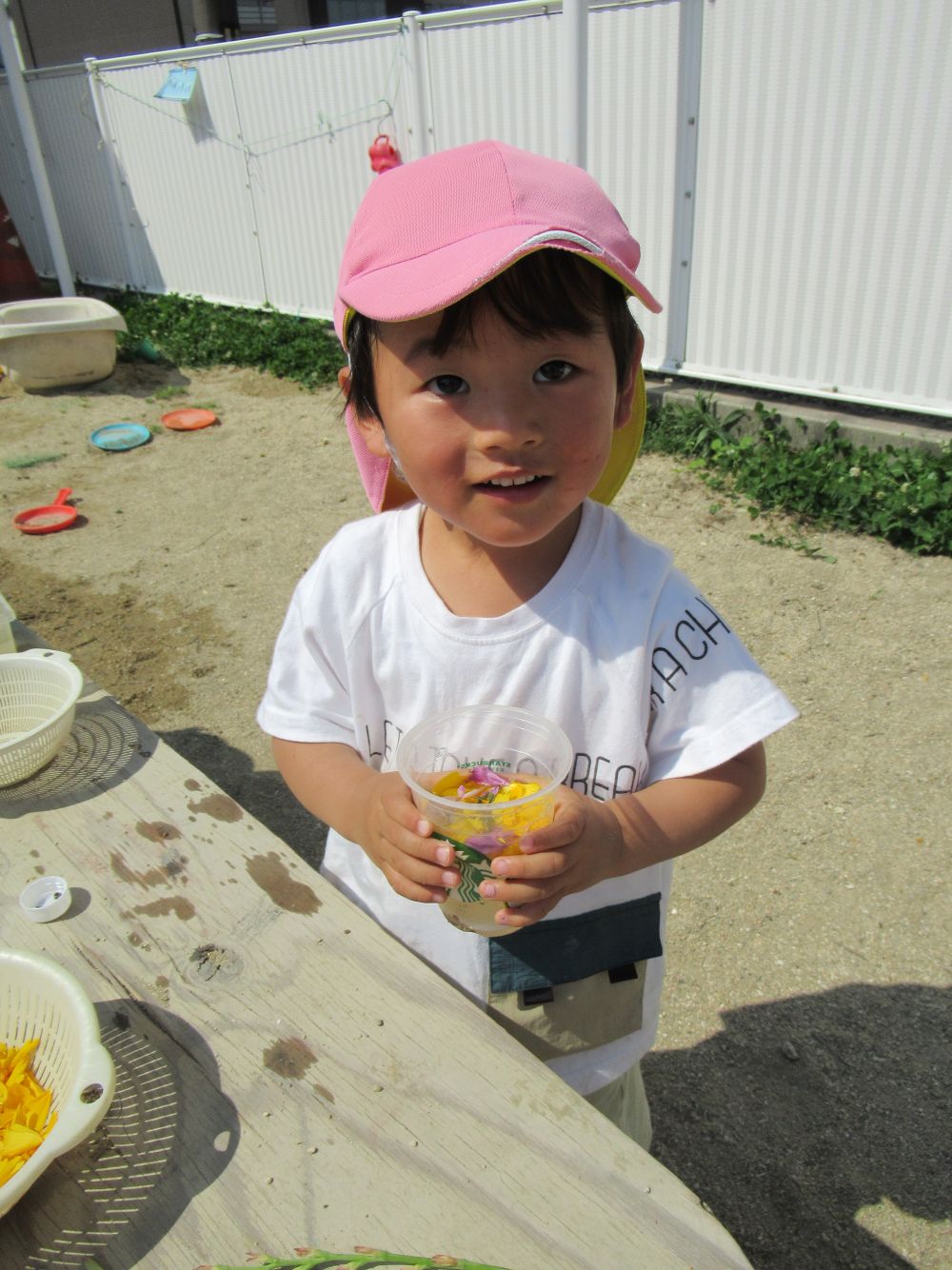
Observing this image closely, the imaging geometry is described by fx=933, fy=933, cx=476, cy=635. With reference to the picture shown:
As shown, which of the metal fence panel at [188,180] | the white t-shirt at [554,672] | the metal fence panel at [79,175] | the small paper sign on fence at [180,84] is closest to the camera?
the white t-shirt at [554,672]

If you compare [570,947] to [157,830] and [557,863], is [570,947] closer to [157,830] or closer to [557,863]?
[557,863]

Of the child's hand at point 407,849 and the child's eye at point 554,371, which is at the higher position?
the child's eye at point 554,371

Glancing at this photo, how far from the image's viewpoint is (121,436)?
6.46 m

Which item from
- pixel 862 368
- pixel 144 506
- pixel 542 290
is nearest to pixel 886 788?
pixel 542 290

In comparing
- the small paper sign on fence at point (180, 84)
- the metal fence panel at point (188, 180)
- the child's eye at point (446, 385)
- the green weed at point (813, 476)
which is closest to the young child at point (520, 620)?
the child's eye at point (446, 385)

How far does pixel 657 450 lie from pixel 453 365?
4.65 meters

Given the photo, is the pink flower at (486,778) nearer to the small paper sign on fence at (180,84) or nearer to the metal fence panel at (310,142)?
the metal fence panel at (310,142)

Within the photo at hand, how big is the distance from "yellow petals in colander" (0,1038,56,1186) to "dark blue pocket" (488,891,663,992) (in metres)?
0.60

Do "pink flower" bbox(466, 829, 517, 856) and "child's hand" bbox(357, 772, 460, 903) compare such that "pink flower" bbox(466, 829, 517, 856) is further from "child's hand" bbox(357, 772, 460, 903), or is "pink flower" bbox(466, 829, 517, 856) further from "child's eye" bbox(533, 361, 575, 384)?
"child's eye" bbox(533, 361, 575, 384)

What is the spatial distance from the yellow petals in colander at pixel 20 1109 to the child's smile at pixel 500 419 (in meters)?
0.84

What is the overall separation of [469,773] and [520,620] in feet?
0.78

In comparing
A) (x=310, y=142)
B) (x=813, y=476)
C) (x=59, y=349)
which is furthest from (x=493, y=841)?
(x=310, y=142)

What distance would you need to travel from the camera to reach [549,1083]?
110cm

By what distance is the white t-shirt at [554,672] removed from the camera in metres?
1.24
